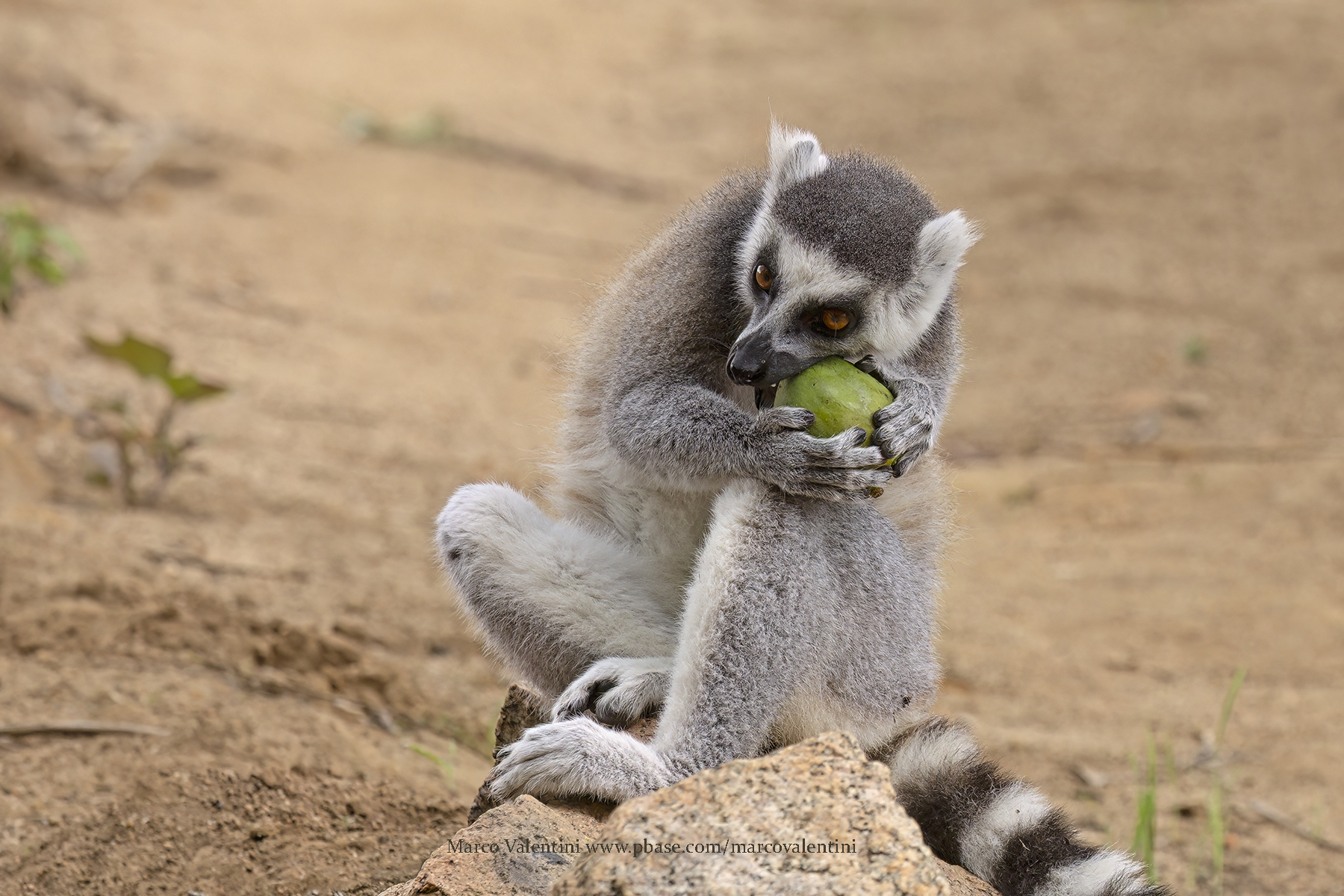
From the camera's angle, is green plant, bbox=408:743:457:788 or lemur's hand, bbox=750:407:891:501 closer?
lemur's hand, bbox=750:407:891:501

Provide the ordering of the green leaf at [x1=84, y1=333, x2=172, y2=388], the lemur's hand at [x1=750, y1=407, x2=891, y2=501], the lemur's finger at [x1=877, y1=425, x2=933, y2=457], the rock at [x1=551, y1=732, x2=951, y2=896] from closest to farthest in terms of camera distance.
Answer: the rock at [x1=551, y1=732, x2=951, y2=896] → the lemur's hand at [x1=750, y1=407, x2=891, y2=501] → the lemur's finger at [x1=877, y1=425, x2=933, y2=457] → the green leaf at [x1=84, y1=333, x2=172, y2=388]

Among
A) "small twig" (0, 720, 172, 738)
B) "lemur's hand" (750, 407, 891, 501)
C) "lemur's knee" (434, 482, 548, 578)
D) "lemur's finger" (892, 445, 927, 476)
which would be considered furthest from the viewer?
"small twig" (0, 720, 172, 738)

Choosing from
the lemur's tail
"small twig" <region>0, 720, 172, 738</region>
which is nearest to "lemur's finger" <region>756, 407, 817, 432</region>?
the lemur's tail

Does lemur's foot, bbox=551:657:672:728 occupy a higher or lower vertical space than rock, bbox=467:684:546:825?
higher

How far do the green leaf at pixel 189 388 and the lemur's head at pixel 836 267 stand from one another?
9.59 feet

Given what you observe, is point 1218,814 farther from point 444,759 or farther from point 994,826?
point 444,759

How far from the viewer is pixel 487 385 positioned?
9406 mm

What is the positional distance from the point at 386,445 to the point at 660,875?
5.83 meters

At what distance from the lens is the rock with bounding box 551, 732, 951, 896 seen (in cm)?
246

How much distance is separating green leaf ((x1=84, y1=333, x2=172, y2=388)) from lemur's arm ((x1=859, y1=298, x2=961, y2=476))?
3.40 m

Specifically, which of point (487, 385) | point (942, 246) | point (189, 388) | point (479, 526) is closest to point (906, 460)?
point (942, 246)

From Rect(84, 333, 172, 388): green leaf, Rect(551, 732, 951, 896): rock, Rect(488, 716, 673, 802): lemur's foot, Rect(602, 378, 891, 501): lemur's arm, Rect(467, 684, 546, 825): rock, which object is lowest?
Rect(467, 684, 546, 825): rock

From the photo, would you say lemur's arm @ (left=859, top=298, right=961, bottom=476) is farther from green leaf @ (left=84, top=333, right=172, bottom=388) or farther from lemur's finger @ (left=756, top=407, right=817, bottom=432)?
green leaf @ (left=84, top=333, right=172, bottom=388)

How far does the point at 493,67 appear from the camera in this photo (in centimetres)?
1733
